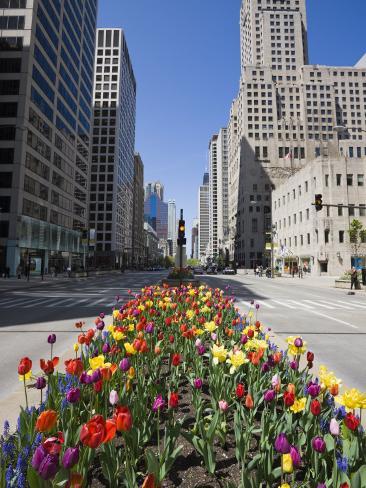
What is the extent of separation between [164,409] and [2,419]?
193 cm

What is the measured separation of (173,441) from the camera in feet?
8.49

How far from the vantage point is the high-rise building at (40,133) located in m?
47.1

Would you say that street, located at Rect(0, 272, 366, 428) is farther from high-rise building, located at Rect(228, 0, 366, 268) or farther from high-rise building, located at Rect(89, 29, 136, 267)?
high-rise building, located at Rect(89, 29, 136, 267)

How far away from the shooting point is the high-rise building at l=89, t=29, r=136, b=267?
119500mm

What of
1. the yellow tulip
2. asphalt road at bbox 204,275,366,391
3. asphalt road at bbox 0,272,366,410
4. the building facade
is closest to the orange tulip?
the yellow tulip

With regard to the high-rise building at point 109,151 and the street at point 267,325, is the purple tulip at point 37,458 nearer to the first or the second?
the street at point 267,325

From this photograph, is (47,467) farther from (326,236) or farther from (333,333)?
(326,236)

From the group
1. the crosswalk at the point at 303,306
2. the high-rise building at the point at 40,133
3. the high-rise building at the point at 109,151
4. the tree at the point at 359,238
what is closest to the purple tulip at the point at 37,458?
the crosswalk at the point at 303,306

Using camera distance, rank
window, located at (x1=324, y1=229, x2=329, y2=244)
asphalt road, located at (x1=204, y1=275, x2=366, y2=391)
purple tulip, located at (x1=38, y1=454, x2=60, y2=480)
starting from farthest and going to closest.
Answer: window, located at (x1=324, y1=229, x2=329, y2=244) → asphalt road, located at (x1=204, y1=275, x2=366, y2=391) → purple tulip, located at (x1=38, y1=454, x2=60, y2=480)

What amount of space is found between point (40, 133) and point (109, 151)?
237 ft

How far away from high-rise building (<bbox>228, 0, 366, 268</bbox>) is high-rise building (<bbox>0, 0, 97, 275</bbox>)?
206 ft

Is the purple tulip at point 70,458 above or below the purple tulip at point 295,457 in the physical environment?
above

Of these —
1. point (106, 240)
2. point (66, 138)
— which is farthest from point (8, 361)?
point (106, 240)

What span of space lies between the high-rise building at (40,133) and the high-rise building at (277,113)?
62.8m
